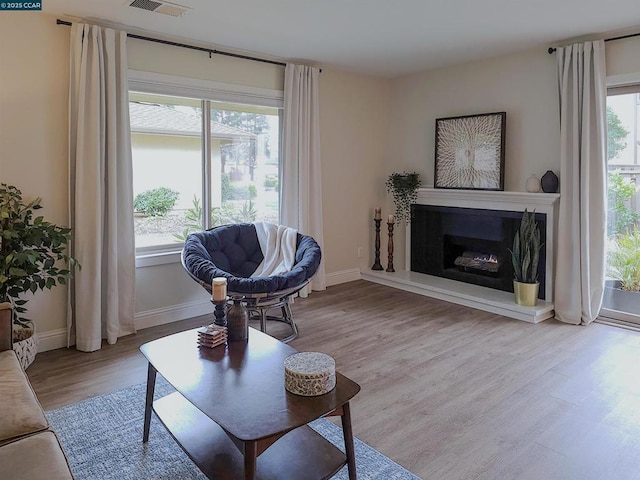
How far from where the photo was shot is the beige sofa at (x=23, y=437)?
1.34 metres

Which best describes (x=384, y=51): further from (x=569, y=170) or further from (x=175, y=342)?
(x=175, y=342)

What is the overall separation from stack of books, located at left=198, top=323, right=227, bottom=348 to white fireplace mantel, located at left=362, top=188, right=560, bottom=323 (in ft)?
9.60

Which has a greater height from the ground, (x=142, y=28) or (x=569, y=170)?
(x=142, y=28)

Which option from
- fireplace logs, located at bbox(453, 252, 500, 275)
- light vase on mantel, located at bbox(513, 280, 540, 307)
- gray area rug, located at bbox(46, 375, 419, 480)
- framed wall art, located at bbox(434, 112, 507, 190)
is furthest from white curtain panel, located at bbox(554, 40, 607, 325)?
gray area rug, located at bbox(46, 375, 419, 480)

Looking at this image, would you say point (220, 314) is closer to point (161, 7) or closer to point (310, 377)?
point (310, 377)

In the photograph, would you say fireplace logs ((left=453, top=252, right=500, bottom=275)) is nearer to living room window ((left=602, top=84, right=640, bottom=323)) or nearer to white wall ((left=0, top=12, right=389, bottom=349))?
living room window ((left=602, top=84, right=640, bottom=323))

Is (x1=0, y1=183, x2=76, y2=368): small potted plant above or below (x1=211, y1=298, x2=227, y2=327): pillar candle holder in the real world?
above

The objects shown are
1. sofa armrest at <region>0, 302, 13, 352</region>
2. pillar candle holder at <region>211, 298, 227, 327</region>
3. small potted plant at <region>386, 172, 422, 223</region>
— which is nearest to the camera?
sofa armrest at <region>0, 302, 13, 352</region>

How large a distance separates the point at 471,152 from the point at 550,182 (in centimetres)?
90

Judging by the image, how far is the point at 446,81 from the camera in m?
5.06

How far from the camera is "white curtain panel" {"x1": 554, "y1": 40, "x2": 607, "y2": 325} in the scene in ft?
12.6

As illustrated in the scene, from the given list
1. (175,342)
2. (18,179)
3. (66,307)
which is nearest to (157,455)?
(175,342)

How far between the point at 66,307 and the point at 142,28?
2.22 metres

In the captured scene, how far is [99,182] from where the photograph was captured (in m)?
3.43
